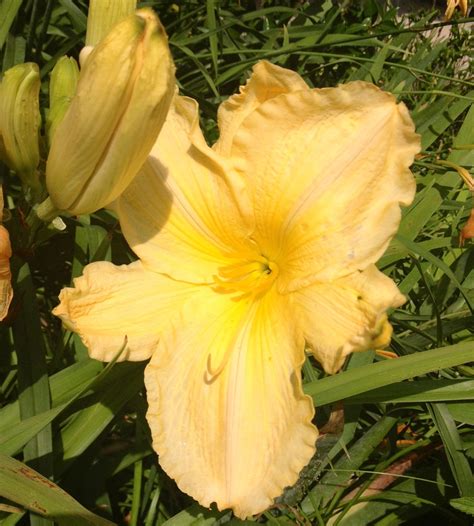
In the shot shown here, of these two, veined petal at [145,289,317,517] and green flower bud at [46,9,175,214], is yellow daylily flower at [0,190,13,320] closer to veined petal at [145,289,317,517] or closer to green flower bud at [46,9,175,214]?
green flower bud at [46,9,175,214]

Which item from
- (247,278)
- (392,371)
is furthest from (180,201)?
(392,371)

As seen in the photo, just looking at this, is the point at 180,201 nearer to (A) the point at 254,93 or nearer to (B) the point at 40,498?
(A) the point at 254,93

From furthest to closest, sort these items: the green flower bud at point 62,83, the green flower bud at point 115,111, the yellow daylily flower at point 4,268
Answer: the green flower bud at point 62,83, the yellow daylily flower at point 4,268, the green flower bud at point 115,111

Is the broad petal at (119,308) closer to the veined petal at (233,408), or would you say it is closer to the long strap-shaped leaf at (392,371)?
the veined petal at (233,408)

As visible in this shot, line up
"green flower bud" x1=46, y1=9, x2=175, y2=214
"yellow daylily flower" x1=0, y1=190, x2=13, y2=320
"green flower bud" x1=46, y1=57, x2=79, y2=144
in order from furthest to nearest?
"green flower bud" x1=46, y1=57, x2=79, y2=144 → "yellow daylily flower" x1=0, y1=190, x2=13, y2=320 → "green flower bud" x1=46, y1=9, x2=175, y2=214

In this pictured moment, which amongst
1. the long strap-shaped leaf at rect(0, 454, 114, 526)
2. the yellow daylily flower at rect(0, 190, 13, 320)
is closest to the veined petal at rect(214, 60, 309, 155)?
the yellow daylily flower at rect(0, 190, 13, 320)

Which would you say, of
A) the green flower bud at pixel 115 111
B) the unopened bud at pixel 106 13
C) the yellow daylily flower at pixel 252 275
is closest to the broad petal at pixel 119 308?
the yellow daylily flower at pixel 252 275
